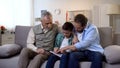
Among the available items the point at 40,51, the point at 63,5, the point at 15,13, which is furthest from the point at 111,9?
the point at 40,51

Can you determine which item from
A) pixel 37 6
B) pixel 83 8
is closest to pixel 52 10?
pixel 37 6

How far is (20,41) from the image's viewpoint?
3465 mm

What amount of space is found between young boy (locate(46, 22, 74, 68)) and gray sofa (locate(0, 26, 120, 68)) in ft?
0.28

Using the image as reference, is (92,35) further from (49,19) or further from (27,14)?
(27,14)

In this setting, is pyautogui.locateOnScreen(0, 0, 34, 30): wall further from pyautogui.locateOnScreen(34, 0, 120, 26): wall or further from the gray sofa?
the gray sofa

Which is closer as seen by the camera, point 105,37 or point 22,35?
point 105,37

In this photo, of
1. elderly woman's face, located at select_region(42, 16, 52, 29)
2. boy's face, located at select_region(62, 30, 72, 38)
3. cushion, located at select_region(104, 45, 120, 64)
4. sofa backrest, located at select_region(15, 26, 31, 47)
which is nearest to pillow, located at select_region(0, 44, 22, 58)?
sofa backrest, located at select_region(15, 26, 31, 47)

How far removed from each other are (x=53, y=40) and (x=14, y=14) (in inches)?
114

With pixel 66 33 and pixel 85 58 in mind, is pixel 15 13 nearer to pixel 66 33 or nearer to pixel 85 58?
pixel 66 33

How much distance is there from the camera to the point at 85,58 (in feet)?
9.03

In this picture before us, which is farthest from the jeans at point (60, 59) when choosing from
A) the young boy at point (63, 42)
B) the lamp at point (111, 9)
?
the lamp at point (111, 9)

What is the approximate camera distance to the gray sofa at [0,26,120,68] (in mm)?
2582

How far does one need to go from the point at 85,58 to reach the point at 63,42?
1.50ft

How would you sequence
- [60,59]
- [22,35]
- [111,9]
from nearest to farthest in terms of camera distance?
[60,59] < [22,35] < [111,9]
